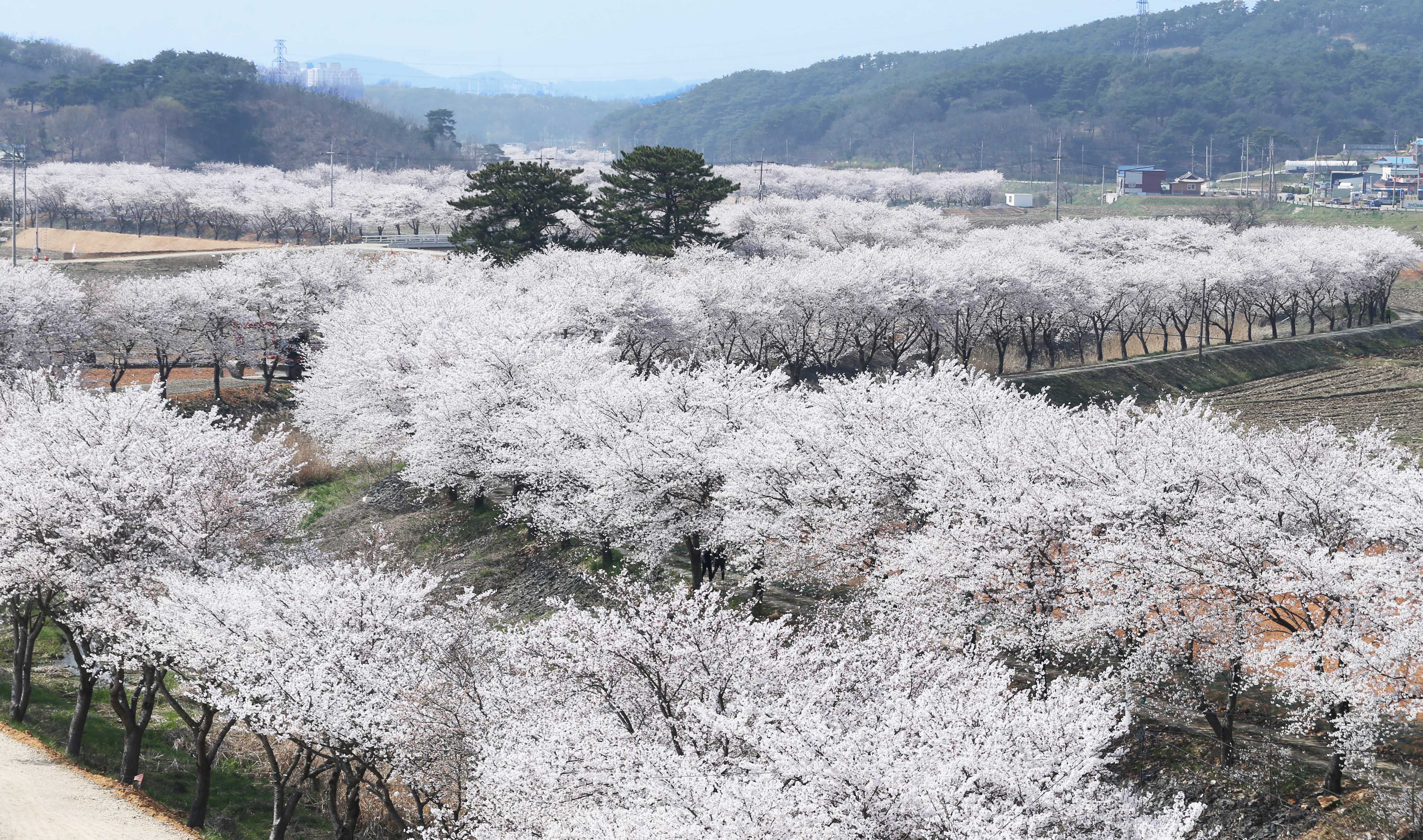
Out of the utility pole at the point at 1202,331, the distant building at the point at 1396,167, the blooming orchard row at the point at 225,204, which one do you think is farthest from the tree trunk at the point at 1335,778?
the distant building at the point at 1396,167

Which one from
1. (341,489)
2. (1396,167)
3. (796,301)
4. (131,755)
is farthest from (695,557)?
(1396,167)

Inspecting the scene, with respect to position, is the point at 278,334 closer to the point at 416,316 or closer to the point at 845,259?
the point at 416,316

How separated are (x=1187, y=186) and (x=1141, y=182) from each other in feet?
22.7

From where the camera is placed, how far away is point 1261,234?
88125 mm

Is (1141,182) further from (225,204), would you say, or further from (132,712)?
(132,712)

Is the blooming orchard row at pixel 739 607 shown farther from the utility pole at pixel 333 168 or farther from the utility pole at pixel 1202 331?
the utility pole at pixel 333 168

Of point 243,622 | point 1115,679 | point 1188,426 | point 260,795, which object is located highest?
point 1188,426

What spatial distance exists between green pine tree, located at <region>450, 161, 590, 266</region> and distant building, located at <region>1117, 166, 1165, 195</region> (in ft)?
353

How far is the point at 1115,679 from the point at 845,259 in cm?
4341

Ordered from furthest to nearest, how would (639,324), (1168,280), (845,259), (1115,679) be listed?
(1168,280) < (845,259) < (639,324) < (1115,679)

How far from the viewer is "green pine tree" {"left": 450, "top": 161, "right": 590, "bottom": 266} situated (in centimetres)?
6344

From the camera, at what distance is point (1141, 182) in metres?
152

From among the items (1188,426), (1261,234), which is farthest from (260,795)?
(1261,234)

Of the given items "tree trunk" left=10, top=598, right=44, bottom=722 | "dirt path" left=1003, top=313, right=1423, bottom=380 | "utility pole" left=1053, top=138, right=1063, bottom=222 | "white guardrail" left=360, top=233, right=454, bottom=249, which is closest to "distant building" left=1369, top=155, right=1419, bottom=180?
"utility pole" left=1053, top=138, right=1063, bottom=222
